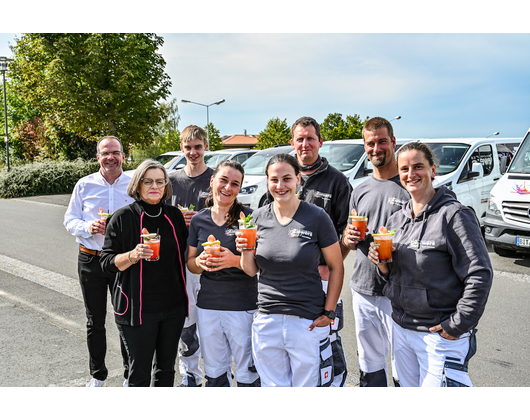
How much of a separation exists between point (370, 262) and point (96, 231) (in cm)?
224

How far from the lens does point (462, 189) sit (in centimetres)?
954

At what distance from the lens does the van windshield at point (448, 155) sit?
9.76 m

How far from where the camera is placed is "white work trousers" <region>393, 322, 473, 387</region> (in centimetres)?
257

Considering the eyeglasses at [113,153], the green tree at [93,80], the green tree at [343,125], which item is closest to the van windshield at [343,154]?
the eyeglasses at [113,153]

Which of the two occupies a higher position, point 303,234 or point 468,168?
point 468,168

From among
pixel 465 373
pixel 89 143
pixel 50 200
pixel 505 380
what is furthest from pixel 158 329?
pixel 89 143

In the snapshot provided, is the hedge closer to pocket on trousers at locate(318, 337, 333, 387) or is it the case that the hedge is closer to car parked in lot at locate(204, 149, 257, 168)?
car parked in lot at locate(204, 149, 257, 168)

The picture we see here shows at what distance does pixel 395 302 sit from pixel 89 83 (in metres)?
27.7

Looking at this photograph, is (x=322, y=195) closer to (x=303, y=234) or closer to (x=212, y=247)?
(x=303, y=234)

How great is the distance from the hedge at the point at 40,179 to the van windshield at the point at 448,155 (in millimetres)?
20378

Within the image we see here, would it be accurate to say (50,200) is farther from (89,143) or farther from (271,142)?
(271,142)

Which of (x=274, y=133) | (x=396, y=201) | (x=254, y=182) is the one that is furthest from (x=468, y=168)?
(x=274, y=133)

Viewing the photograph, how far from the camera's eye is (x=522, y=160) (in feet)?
28.3
